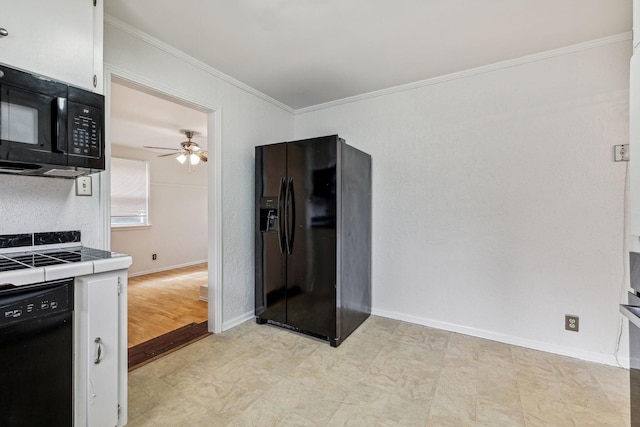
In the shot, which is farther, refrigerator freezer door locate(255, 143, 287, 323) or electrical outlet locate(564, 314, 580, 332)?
refrigerator freezer door locate(255, 143, 287, 323)

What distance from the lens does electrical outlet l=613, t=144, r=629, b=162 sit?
207cm

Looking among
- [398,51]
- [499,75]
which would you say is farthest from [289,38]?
[499,75]

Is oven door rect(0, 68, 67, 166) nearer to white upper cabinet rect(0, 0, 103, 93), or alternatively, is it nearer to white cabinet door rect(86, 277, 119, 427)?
white upper cabinet rect(0, 0, 103, 93)

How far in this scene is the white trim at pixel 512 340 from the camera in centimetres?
218

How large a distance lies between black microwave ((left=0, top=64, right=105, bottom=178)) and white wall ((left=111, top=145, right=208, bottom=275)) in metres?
4.11

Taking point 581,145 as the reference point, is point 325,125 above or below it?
above

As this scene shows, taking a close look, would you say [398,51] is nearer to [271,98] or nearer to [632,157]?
[271,98]

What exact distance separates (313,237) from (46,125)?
72.3 inches

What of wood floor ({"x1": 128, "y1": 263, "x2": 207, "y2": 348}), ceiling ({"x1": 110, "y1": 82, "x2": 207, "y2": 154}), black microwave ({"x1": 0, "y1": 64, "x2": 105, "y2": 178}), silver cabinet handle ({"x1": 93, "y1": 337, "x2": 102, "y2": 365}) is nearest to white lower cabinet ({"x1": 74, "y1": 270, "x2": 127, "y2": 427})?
silver cabinet handle ({"x1": 93, "y1": 337, "x2": 102, "y2": 365})

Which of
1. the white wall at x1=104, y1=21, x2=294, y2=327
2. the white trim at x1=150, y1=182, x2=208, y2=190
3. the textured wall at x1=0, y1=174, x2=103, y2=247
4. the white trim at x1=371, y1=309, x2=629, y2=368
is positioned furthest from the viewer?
the white trim at x1=150, y1=182, x2=208, y2=190

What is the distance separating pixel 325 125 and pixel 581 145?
2.38m

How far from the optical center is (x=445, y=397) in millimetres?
1796

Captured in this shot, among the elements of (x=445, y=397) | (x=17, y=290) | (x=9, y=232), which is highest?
(x=9, y=232)

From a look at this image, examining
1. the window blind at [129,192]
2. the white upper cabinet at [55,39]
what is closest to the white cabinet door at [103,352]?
the white upper cabinet at [55,39]
